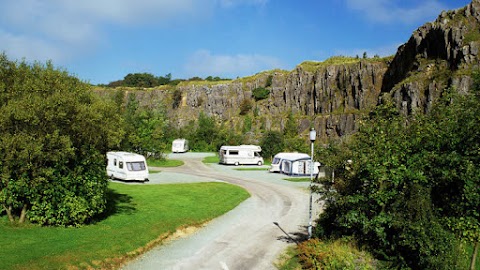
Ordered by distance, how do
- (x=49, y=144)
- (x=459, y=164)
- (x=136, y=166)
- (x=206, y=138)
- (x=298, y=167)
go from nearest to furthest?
1. (x=459, y=164)
2. (x=49, y=144)
3. (x=136, y=166)
4. (x=298, y=167)
5. (x=206, y=138)

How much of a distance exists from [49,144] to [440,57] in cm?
6549

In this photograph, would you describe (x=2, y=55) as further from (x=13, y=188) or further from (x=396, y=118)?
(x=396, y=118)

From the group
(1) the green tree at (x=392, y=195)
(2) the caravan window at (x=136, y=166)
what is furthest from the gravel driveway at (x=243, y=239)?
(2) the caravan window at (x=136, y=166)

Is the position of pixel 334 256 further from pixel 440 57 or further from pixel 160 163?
pixel 440 57

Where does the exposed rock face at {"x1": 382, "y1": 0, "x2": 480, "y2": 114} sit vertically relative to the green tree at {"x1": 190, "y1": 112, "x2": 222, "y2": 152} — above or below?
above

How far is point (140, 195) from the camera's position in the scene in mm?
25453

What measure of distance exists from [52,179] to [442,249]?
1485 centimetres

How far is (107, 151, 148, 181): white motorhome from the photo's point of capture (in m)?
32.8

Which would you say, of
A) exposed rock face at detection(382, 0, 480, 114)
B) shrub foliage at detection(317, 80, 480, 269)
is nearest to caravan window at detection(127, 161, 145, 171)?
shrub foliage at detection(317, 80, 480, 269)

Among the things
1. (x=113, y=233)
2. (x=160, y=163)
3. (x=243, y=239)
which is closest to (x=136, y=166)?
(x=113, y=233)

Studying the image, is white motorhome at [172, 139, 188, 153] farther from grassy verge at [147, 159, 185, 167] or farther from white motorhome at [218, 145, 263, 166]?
white motorhome at [218, 145, 263, 166]

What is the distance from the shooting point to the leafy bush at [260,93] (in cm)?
11006

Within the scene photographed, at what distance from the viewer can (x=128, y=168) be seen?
32812mm

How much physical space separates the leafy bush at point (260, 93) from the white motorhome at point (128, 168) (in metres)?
78.9
